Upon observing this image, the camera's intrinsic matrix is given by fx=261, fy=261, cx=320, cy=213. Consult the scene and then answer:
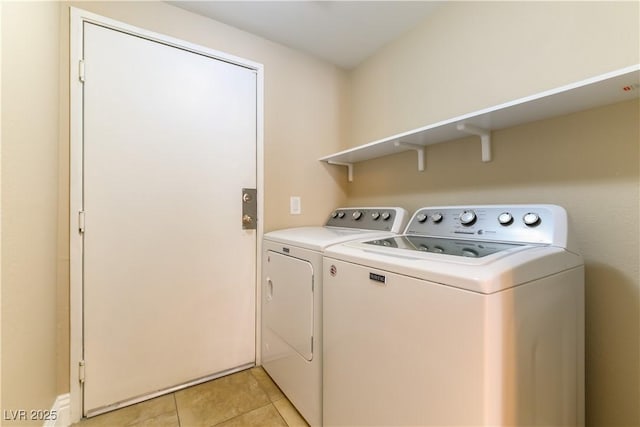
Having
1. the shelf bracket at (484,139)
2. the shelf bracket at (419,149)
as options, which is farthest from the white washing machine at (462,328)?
the shelf bracket at (419,149)

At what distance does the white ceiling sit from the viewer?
1596 millimetres

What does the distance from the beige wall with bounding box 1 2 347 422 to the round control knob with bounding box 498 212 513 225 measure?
4.22 ft

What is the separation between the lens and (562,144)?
1163 mm

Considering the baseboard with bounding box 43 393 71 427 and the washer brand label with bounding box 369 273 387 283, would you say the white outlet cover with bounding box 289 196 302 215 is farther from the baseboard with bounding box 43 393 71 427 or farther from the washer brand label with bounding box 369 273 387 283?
the baseboard with bounding box 43 393 71 427

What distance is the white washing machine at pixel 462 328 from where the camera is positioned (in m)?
0.67

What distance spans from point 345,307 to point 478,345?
49 cm

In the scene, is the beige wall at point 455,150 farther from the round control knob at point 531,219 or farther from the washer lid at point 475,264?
the washer lid at point 475,264

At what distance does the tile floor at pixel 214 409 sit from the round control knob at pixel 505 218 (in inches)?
52.8

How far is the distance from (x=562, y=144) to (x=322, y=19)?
60.7 inches

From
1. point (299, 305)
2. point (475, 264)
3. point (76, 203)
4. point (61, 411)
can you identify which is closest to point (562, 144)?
point (475, 264)

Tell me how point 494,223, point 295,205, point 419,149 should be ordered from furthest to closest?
point 295,205 → point 419,149 → point 494,223

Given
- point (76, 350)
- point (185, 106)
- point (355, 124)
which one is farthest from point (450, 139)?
point (76, 350)

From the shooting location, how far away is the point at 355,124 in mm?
2287

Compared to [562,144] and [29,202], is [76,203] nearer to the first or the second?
[29,202]
